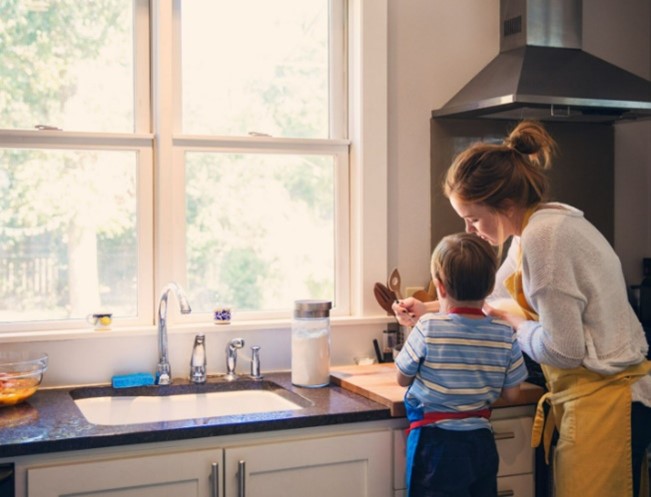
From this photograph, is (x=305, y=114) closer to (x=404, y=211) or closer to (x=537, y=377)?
(x=404, y=211)

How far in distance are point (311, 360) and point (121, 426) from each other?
699 millimetres

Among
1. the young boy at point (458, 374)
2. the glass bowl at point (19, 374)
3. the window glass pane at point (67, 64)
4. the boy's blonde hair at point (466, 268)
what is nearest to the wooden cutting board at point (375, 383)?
the young boy at point (458, 374)

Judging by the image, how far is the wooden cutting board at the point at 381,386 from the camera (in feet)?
7.58

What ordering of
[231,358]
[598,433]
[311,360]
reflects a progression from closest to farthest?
[598,433] → [311,360] → [231,358]

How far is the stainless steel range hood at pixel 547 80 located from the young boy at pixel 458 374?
2.32 feet

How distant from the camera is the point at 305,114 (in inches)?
116

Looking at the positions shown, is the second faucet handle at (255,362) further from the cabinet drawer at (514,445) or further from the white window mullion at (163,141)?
the cabinet drawer at (514,445)

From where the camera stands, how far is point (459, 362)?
6.91 ft

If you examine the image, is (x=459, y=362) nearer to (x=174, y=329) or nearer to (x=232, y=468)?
(x=232, y=468)

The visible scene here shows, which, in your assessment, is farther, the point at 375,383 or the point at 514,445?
the point at 375,383

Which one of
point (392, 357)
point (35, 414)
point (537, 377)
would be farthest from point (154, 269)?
point (537, 377)

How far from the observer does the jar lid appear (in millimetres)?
2625

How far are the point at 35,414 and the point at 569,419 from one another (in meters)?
1.37

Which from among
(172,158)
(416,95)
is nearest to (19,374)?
(172,158)
